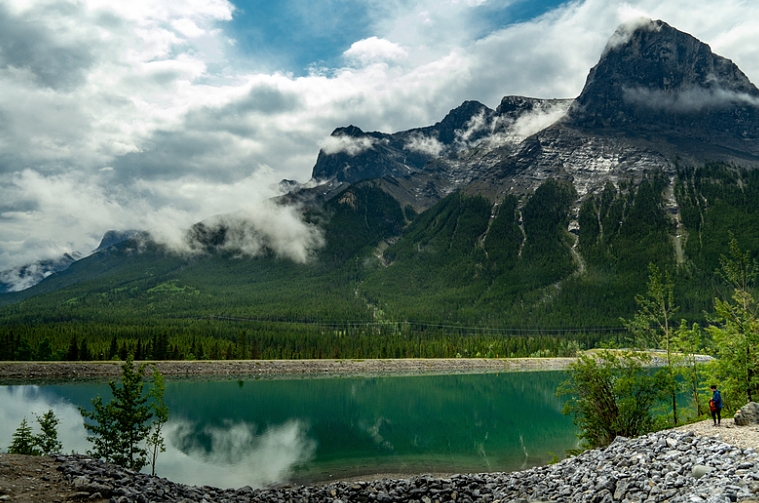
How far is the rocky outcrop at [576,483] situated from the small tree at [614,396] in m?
3.26

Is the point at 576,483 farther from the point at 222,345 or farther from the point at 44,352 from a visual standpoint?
the point at 44,352

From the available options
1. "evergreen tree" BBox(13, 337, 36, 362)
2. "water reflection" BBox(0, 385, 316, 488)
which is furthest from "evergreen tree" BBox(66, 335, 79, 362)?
"water reflection" BBox(0, 385, 316, 488)

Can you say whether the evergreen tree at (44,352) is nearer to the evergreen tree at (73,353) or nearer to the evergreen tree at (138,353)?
the evergreen tree at (73,353)

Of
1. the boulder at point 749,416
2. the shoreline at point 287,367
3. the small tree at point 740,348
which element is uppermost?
the small tree at point 740,348

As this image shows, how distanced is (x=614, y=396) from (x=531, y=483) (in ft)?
22.9

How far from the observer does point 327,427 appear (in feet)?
162

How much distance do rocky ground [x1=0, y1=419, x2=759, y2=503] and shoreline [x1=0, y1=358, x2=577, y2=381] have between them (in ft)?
191

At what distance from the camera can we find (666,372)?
2434 centimetres

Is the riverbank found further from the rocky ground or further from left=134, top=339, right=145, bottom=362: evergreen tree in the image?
left=134, top=339, right=145, bottom=362: evergreen tree

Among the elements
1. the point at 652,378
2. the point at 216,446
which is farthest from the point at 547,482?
the point at 216,446

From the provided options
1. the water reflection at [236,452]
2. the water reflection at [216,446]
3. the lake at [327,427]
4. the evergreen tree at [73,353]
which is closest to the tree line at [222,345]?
the evergreen tree at [73,353]

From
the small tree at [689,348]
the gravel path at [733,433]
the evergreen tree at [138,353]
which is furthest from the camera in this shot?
the evergreen tree at [138,353]

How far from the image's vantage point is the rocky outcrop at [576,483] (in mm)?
14203

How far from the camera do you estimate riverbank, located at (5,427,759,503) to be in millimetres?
14377
